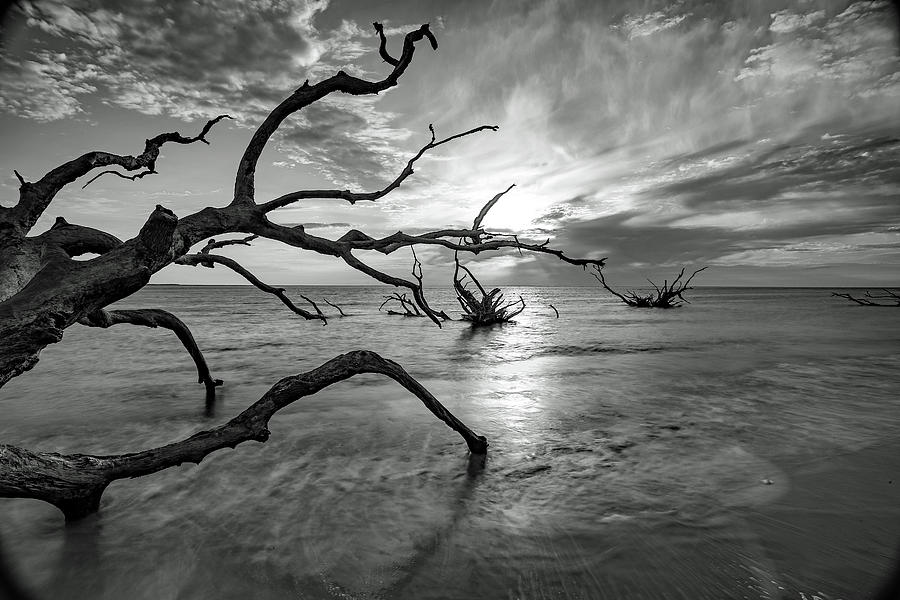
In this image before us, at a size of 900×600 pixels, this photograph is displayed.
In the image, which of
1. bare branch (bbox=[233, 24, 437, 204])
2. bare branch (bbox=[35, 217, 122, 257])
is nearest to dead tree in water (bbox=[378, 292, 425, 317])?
bare branch (bbox=[35, 217, 122, 257])

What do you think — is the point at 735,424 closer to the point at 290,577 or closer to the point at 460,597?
the point at 460,597

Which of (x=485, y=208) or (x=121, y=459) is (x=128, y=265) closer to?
(x=121, y=459)

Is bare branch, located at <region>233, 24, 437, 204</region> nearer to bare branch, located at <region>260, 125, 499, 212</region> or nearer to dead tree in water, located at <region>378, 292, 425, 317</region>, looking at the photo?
bare branch, located at <region>260, 125, 499, 212</region>

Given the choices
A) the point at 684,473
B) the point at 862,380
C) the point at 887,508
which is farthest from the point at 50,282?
the point at 862,380

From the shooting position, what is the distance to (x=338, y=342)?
1645 centimetres

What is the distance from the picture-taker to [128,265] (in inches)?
98.7

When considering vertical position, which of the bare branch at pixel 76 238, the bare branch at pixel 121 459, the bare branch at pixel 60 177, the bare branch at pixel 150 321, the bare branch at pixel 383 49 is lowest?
the bare branch at pixel 121 459

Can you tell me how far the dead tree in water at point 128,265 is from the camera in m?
2.37

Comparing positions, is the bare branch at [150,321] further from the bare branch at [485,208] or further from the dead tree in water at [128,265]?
the bare branch at [485,208]

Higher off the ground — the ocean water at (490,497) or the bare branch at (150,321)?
the bare branch at (150,321)

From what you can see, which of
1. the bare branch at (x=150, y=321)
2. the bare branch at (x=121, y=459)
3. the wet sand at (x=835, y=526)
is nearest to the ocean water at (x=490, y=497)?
the wet sand at (x=835, y=526)

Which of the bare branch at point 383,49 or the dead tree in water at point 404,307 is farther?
the dead tree in water at point 404,307

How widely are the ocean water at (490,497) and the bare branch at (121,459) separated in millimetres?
415

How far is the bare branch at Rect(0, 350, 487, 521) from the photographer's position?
249cm
